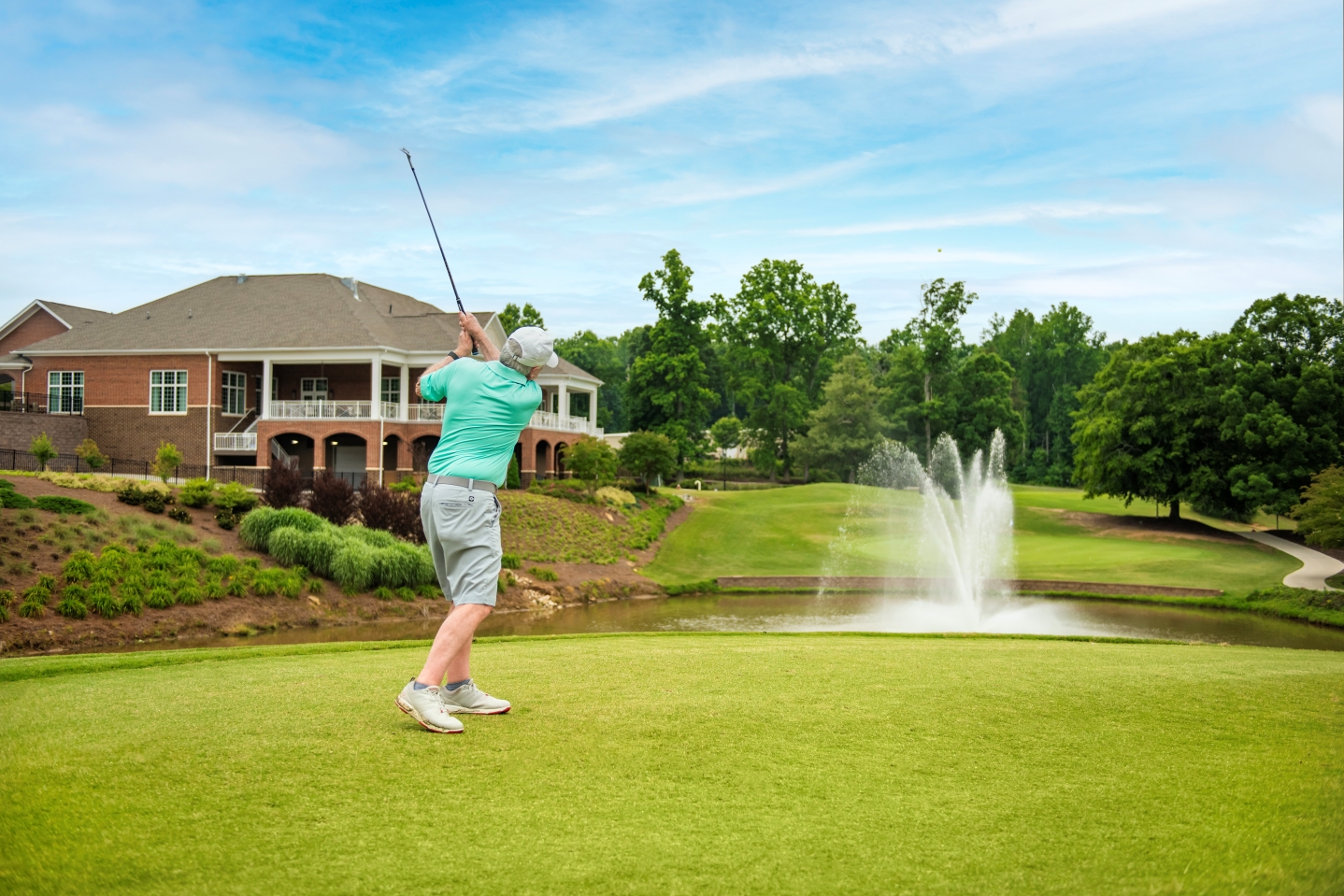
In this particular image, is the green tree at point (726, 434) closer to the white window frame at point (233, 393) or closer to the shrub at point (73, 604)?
the white window frame at point (233, 393)

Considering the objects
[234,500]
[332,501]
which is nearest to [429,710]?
[234,500]

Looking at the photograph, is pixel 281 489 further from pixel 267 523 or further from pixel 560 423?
pixel 560 423

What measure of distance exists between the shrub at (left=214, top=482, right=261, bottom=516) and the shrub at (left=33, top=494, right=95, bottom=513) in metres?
3.22

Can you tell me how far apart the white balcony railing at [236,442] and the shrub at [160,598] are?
885 inches

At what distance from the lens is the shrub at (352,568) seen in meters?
23.7

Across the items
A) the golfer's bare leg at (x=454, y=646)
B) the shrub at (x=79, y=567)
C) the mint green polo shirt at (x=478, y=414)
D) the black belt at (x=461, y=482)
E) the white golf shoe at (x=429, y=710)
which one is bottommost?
the shrub at (x=79, y=567)

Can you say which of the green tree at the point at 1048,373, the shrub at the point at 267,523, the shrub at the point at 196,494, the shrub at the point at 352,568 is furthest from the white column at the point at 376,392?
the green tree at the point at 1048,373

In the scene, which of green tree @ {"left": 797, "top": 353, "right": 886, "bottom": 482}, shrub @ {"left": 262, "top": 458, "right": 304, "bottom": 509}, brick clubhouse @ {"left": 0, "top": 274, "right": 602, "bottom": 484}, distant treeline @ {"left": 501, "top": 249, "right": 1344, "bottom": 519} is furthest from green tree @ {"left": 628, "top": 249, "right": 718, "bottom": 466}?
shrub @ {"left": 262, "top": 458, "right": 304, "bottom": 509}

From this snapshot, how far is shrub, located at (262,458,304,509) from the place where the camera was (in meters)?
25.8

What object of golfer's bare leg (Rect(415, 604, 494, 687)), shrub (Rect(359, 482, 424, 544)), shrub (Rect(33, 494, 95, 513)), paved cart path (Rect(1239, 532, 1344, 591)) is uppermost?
golfer's bare leg (Rect(415, 604, 494, 687))

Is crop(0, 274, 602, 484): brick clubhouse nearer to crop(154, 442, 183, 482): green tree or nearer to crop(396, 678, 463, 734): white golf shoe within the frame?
crop(154, 442, 183, 482): green tree

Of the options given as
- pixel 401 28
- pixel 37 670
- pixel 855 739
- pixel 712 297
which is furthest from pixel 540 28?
pixel 712 297

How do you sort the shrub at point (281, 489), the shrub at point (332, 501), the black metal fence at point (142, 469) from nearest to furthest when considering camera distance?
the shrub at point (281, 489) → the shrub at point (332, 501) → the black metal fence at point (142, 469)

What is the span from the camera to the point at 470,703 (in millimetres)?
5566
